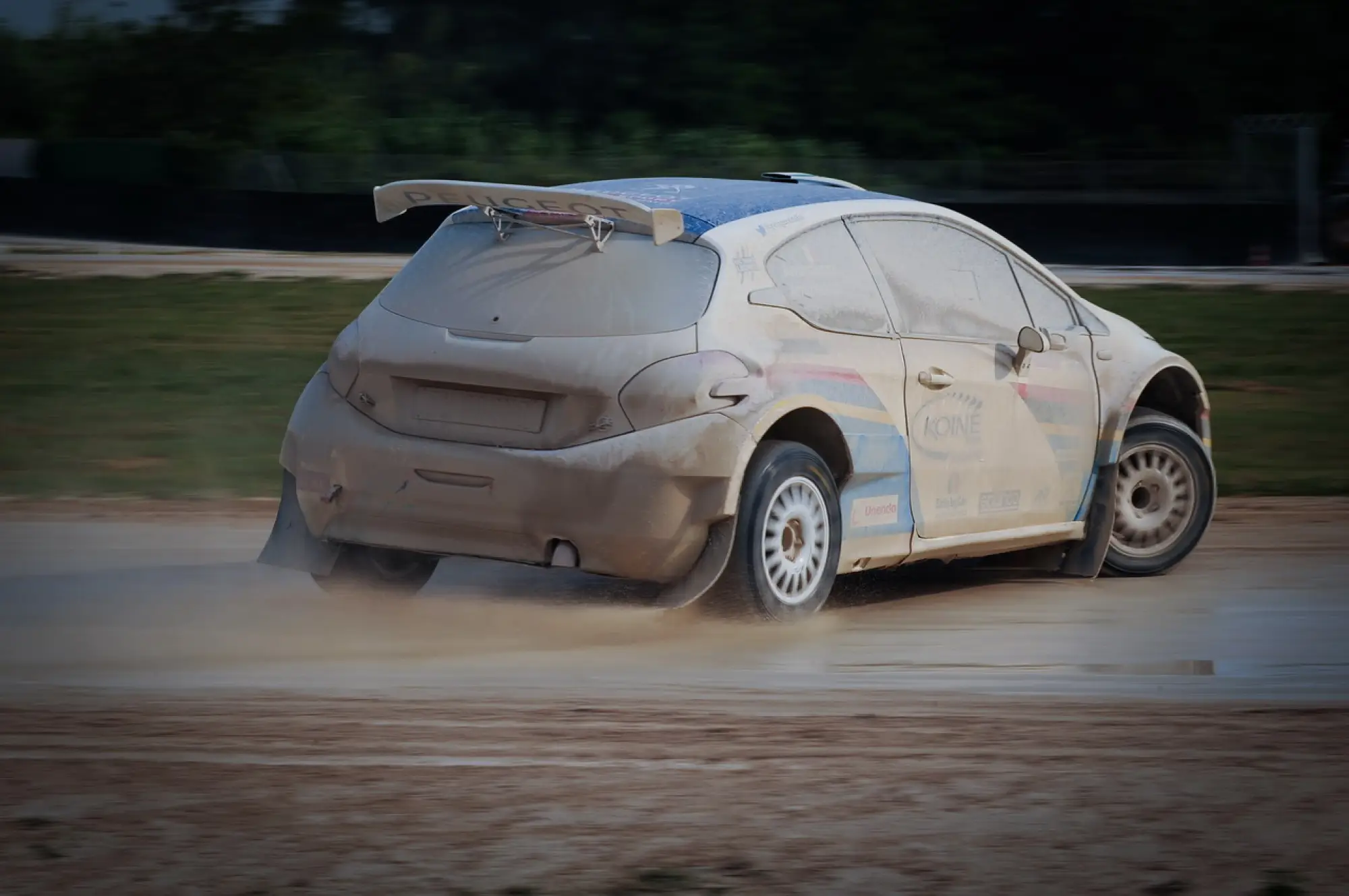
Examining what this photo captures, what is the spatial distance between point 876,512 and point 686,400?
1053 mm

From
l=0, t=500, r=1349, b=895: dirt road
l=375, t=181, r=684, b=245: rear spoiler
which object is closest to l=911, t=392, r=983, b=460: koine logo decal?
l=0, t=500, r=1349, b=895: dirt road

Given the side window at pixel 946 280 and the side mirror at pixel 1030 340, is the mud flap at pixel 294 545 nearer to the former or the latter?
the side window at pixel 946 280

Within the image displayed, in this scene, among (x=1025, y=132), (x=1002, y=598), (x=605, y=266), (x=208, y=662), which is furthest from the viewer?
(x=1025, y=132)

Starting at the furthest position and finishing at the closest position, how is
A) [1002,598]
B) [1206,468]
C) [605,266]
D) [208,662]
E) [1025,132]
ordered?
[1025,132] → [1206,468] → [1002,598] → [605,266] → [208,662]

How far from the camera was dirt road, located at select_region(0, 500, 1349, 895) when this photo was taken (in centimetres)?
478

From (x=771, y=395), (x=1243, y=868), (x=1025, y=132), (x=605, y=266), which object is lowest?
(x=1243, y=868)

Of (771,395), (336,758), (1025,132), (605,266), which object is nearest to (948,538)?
(771,395)

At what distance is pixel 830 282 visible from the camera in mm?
7812

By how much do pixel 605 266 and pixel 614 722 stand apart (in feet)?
6.45

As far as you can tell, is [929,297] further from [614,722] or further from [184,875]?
[184,875]

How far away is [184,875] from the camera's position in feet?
15.2

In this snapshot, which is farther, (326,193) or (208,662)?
(326,193)

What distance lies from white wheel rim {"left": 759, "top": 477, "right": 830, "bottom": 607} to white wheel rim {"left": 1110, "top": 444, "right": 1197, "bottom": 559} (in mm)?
1986

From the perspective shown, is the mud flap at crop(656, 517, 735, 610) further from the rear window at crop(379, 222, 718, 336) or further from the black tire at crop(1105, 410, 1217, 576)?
the black tire at crop(1105, 410, 1217, 576)
